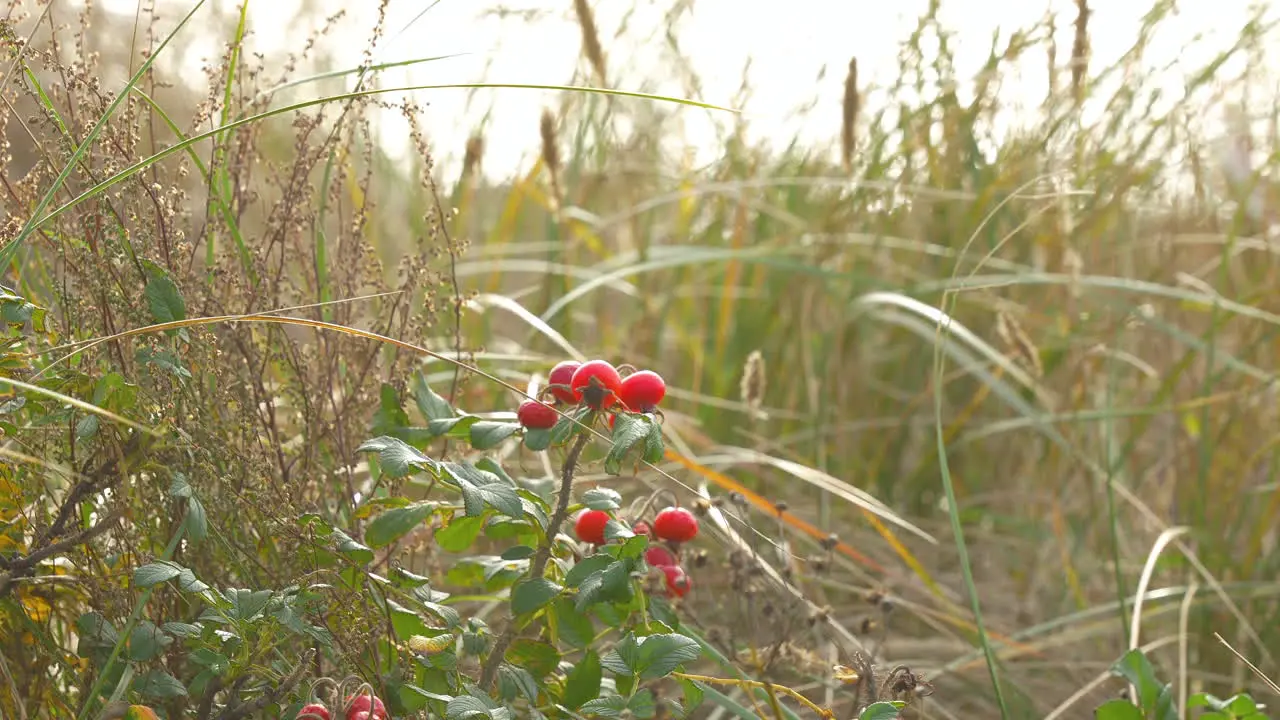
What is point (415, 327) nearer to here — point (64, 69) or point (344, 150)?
point (344, 150)

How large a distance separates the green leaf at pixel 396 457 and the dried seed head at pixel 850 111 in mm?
1165

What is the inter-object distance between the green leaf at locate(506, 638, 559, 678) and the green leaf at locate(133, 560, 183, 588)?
35 centimetres

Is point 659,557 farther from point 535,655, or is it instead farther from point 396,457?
point 396,457

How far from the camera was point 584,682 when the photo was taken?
1.18 meters

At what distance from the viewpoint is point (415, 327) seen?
1.43m

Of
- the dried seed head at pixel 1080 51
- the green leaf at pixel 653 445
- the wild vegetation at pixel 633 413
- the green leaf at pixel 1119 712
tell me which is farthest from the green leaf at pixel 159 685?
the dried seed head at pixel 1080 51

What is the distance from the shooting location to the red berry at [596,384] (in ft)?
3.77

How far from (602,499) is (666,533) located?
0.20 metres

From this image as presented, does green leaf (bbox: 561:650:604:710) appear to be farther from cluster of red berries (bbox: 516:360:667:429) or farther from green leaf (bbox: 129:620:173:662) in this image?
green leaf (bbox: 129:620:173:662)

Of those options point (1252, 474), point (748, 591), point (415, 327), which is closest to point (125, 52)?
point (415, 327)

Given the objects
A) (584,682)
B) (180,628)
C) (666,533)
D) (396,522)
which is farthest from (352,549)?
(666,533)

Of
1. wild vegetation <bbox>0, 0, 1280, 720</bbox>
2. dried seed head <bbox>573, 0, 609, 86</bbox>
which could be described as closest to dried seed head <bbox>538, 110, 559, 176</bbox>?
wild vegetation <bbox>0, 0, 1280, 720</bbox>

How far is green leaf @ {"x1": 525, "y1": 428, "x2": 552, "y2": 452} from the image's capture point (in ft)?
3.86

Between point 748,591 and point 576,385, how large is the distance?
526 mm
